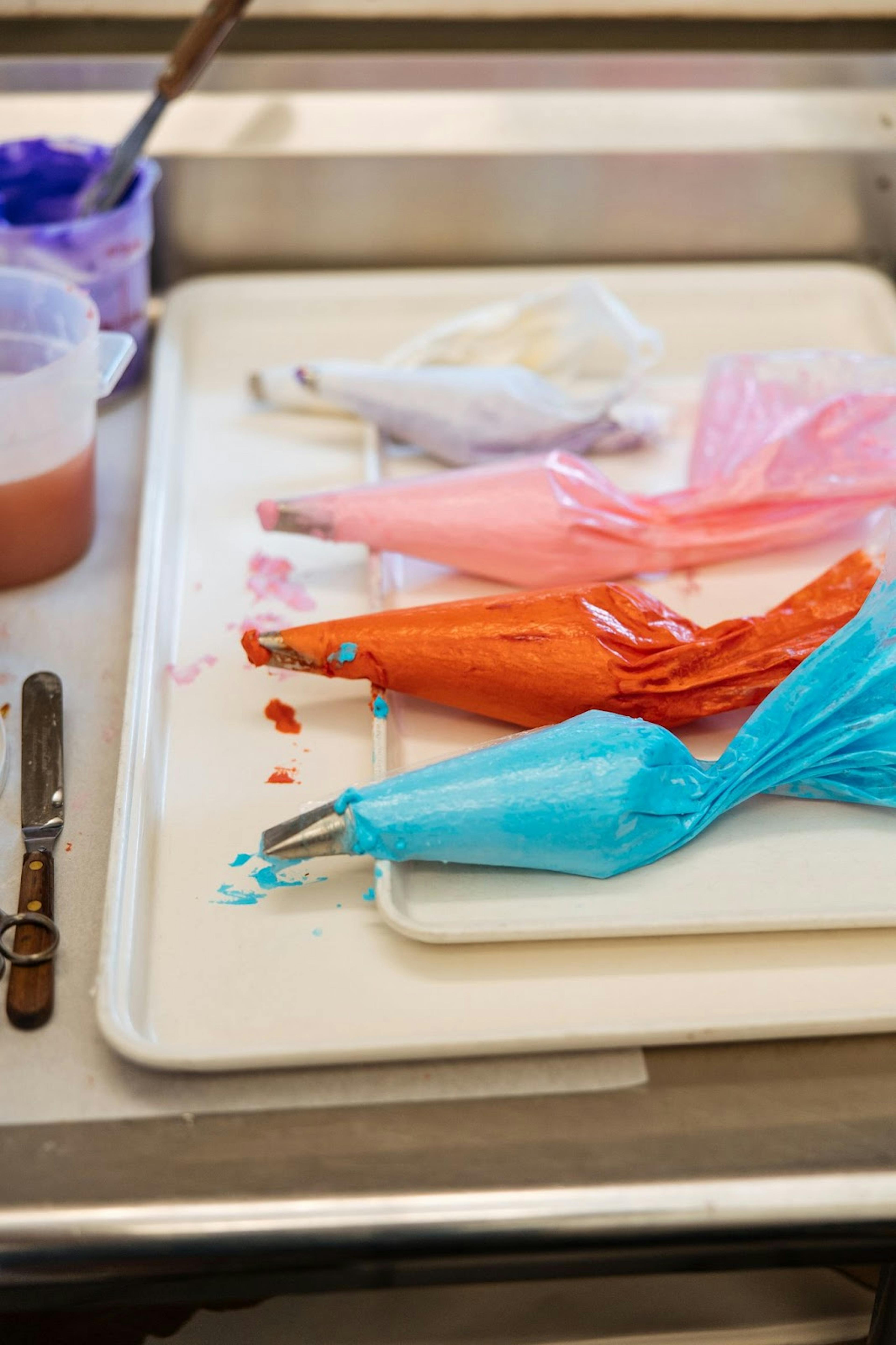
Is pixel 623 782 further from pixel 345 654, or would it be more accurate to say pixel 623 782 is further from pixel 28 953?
pixel 28 953

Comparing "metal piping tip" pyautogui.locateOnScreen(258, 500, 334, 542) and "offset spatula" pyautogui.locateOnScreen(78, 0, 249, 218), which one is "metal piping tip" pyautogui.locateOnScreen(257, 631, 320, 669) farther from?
"offset spatula" pyautogui.locateOnScreen(78, 0, 249, 218)

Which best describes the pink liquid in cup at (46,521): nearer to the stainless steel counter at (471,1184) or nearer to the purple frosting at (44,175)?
the purple frosting at (44,175)

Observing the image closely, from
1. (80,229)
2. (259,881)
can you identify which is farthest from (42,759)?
(80,229)

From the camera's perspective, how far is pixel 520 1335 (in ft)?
2.12

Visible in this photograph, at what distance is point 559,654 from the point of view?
2.36 feet

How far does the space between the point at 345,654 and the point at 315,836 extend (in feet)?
0.45

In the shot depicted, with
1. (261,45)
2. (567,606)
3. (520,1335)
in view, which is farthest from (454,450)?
(520,1335)

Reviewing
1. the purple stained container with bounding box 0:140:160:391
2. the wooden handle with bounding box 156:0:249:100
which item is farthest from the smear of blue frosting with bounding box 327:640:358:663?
the wooden handle with bounding box 156:0:249:100

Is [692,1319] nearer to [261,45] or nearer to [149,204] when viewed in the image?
[149,204]

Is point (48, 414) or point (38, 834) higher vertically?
point (48, 414)

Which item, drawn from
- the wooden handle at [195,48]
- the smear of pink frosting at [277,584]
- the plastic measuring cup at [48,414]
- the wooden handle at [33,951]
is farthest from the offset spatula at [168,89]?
the wooden handle at [33,951]

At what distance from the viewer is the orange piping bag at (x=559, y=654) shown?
719 millimetres

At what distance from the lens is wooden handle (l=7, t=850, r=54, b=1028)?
0.60 m

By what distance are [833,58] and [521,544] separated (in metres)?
0.67
